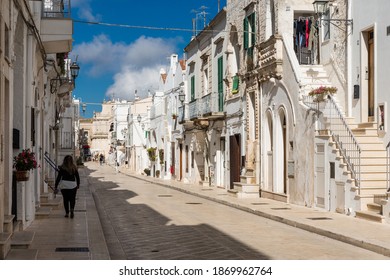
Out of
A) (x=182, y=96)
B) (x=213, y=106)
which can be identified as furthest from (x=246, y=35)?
(x=182, y=96)

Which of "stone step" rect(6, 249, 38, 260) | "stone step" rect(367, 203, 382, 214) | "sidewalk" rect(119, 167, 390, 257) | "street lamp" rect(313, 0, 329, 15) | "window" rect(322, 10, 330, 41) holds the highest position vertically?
"street lamp" rect(313, 0, 329, 15)

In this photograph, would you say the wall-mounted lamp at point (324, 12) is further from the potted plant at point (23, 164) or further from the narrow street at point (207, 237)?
the potted plant at point (23, 164)

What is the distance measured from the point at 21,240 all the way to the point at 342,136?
28.3 feet

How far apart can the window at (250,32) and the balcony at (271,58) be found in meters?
1.65

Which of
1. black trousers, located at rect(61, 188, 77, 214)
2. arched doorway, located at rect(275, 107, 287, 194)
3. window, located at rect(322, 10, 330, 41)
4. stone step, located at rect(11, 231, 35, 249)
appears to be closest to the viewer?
stone step, located at rect(11, 231, 35, 249)

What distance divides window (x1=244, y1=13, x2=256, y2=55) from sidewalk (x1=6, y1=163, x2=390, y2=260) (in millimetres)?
6729

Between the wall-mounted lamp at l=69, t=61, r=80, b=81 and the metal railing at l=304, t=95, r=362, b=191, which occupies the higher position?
the wall-mounted lamp at l=69, t=61, r=80, b=81

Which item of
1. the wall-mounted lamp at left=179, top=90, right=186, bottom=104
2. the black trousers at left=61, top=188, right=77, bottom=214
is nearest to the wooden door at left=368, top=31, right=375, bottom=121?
the black trousers at left=61, top=188, right=77, bottom=214

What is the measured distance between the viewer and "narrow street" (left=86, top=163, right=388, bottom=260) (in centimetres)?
1020

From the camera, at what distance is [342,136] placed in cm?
1591

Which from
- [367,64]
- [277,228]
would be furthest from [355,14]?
[277,228]

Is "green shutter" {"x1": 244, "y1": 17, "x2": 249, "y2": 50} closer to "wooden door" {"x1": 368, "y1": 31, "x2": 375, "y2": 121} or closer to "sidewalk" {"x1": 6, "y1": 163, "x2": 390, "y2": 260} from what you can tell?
"sidewalk" {"x1": 6, "y1": 163, "x2": 390, "y2": 260}
